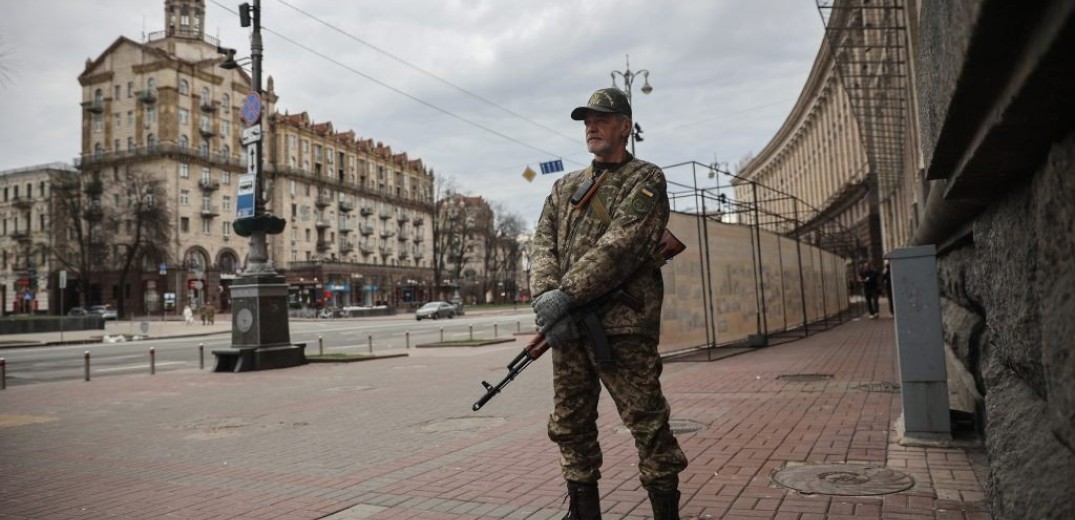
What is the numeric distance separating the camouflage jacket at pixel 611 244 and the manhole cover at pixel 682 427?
3.10 meters

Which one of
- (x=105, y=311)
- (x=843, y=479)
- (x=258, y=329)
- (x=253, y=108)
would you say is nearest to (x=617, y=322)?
(x=843, y=479)

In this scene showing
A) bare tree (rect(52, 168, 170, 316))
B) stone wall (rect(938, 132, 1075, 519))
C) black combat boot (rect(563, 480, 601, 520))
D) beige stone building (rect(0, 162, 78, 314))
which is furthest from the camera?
beige stone building (rect(0, 162, 78, 314))

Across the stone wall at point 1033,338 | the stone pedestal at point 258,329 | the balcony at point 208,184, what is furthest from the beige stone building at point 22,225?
the stone wall at point 1033,338

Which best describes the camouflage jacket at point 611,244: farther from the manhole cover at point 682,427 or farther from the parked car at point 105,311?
the parked car at point 105,311

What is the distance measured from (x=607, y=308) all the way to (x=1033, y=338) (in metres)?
1.83

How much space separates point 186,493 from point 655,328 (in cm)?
367

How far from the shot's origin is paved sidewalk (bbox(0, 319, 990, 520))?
4164 millimetres

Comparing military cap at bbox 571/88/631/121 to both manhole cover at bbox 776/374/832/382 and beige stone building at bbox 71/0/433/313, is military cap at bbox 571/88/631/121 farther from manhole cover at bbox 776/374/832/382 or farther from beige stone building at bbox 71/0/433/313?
beige stone building at bbox 71/0/433/313

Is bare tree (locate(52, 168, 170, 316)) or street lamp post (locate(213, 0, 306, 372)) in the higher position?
bare tree (locate(52, 168, 170, 316))

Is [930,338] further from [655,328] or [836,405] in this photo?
[655,328]

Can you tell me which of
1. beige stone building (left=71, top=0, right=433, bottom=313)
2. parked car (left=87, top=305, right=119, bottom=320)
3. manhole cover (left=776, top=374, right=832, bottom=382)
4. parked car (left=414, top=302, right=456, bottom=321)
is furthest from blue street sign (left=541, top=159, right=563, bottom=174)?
parked car (left=87, top=305, right=119, bottom=320)

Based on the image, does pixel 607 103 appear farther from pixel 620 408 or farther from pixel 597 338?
pixel 620 408

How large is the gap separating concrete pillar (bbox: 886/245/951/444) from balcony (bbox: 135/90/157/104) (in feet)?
237

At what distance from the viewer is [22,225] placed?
76.8m
